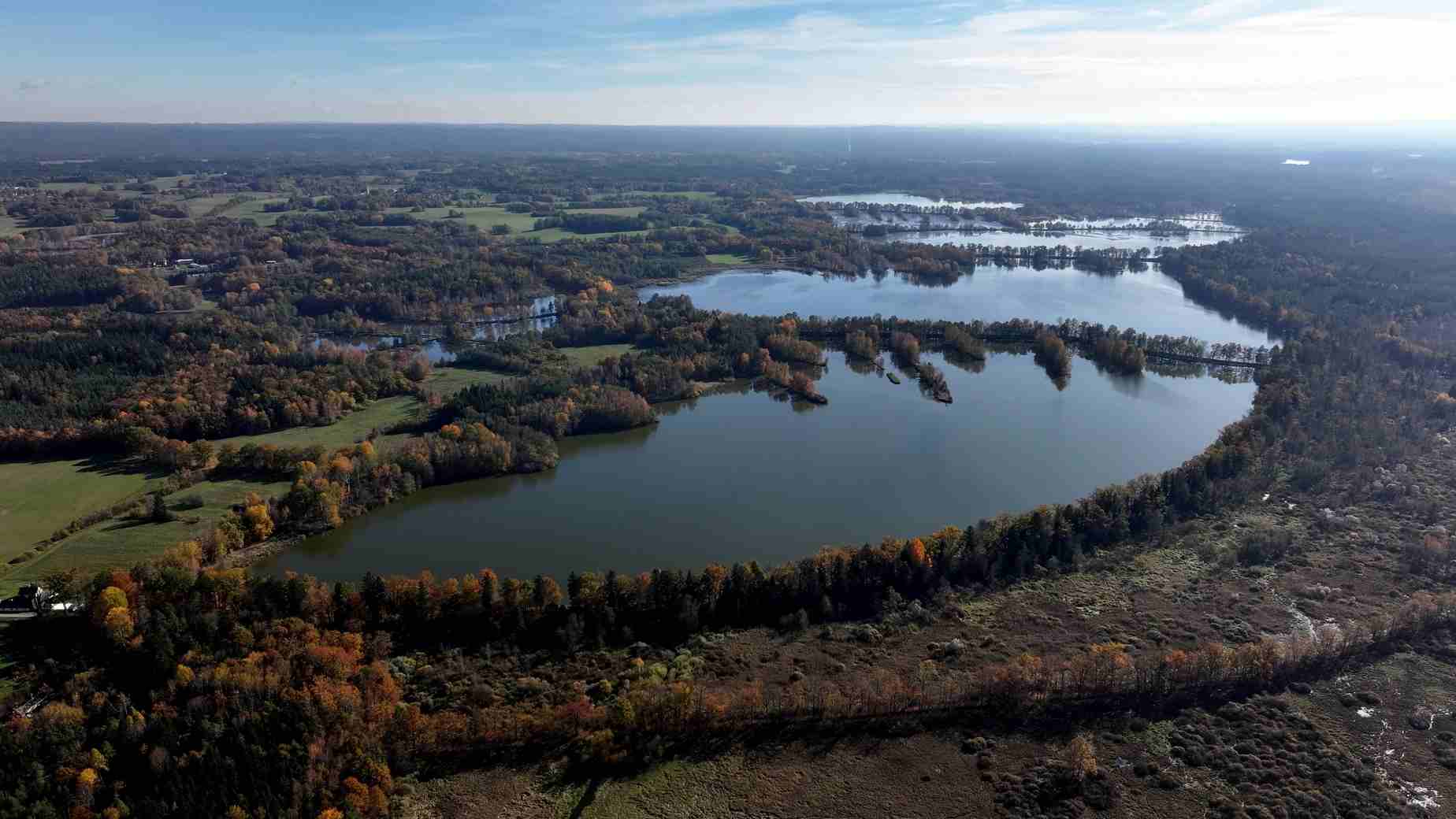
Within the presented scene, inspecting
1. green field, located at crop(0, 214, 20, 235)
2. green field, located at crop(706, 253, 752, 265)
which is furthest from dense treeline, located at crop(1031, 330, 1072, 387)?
green field, located at crop(0, 214, 20, 235)

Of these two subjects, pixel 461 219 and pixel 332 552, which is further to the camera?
pixel 461 219

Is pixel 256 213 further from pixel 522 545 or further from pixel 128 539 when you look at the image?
pixel 522 545

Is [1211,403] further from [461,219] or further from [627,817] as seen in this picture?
[461,219]

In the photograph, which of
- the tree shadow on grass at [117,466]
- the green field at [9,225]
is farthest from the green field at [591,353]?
the green field at [9,225]

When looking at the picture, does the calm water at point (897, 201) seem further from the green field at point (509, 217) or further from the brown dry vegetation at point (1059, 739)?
the brown dry vegetation at point (1059, 739)

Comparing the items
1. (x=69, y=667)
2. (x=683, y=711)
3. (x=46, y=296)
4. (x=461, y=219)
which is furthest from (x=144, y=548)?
(x=461, y=219)

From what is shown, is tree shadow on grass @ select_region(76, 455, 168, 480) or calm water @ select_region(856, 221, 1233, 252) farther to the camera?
calm water @ select_region(856, 221, 1233, 252)

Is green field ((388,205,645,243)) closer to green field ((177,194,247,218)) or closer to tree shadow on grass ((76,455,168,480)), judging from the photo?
green field ((177,194,247,218))
